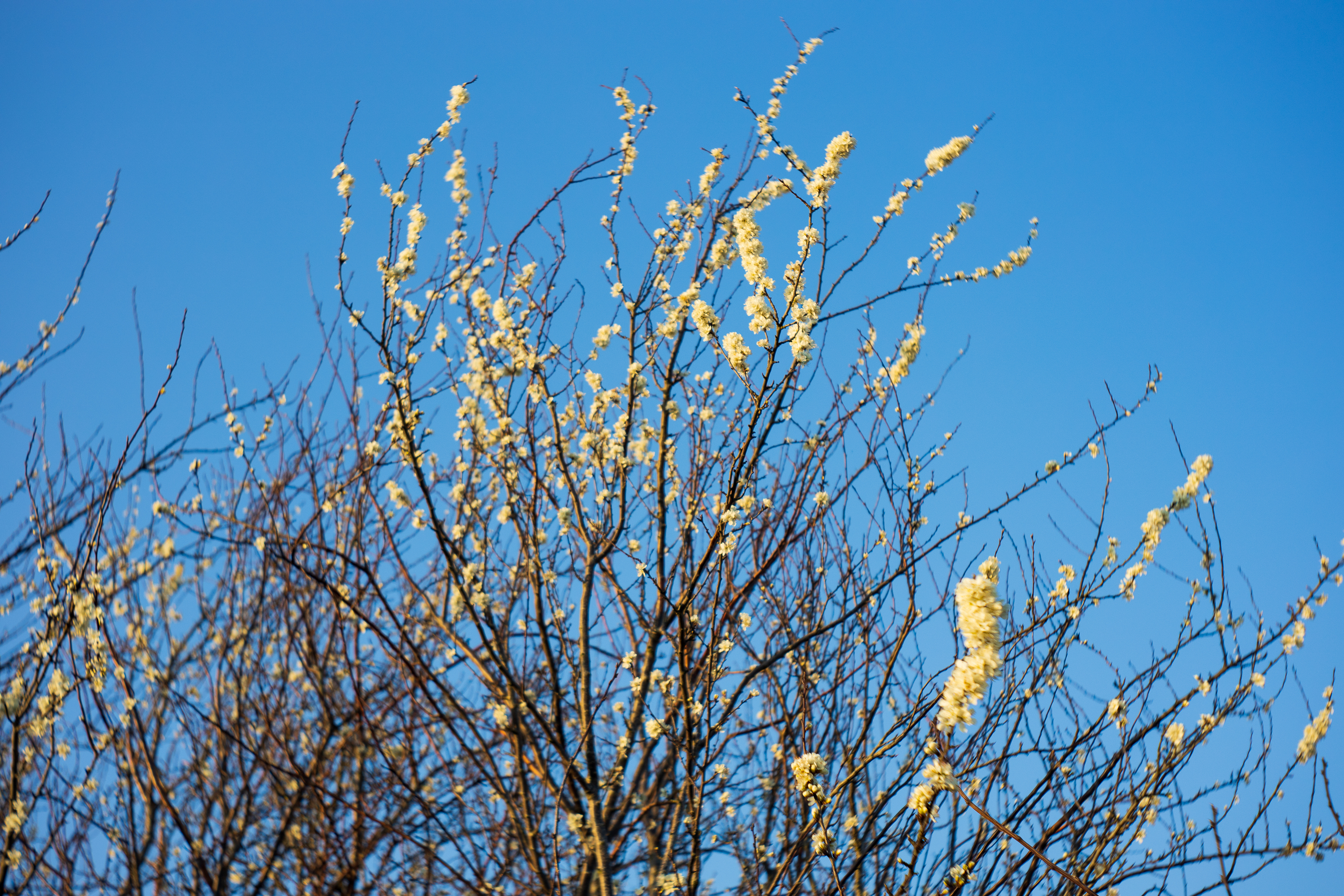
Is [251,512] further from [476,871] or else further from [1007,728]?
[1007,728]

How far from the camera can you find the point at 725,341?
9.55 ft

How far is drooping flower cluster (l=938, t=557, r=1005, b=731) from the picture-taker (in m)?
1.74

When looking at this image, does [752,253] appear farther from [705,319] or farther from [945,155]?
[945,155]

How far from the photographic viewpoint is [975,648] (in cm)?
177

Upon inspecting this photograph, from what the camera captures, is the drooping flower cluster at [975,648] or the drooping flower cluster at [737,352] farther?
the drooping flower cluster at [737,352]

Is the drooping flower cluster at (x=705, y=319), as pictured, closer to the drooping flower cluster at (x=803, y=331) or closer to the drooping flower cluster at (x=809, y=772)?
the drooping flower cluster at (x=803, y=331)

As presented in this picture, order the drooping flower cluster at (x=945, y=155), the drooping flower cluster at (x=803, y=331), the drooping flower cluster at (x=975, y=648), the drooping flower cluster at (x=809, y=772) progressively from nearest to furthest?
the drooping flower cluster at (x=975, y=648) → the drooping flower cluster at (x=809, y=772) → the drooping flower cluster at (x=803, y=331) → the drooping flower cluster at (x=945, y=155)

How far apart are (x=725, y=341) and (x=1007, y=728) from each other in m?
1.78

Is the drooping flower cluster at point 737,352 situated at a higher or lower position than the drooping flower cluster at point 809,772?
higher

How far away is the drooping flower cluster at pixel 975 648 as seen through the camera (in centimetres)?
174

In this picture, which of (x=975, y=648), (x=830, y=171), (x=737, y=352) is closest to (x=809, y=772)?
(x=975, y=648)

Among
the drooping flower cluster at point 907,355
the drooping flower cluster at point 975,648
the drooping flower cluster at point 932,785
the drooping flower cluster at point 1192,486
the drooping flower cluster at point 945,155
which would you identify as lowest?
the drooping flower cluster at point 932,785

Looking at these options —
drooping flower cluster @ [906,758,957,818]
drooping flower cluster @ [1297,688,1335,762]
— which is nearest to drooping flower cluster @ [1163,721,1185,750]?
drooping flower cluster @ [1297,688,1335,762]

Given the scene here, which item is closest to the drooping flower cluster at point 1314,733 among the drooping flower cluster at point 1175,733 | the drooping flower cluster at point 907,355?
the drooping flower cluster at point 1175,733
